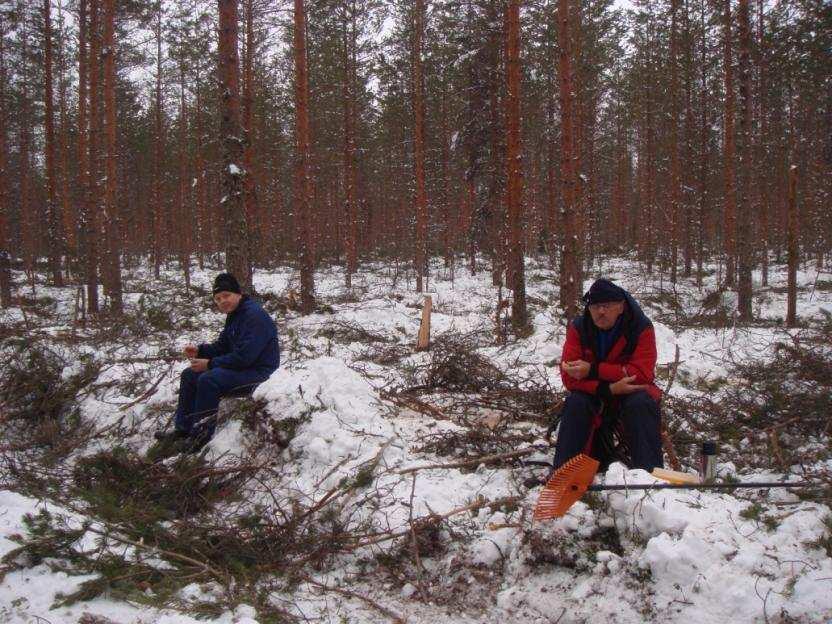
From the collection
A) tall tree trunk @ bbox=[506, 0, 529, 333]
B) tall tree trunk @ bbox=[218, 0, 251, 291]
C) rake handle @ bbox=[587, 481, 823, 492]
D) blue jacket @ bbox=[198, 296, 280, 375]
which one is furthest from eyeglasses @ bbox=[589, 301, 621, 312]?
tall tree trunk @ bbox=[506, 0, 529, 333]

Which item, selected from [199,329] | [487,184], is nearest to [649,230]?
[487,184]

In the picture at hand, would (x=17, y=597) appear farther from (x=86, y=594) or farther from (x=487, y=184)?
(x=487, y=184)

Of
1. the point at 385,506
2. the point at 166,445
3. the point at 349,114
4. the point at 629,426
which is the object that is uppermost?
the point at 349,114

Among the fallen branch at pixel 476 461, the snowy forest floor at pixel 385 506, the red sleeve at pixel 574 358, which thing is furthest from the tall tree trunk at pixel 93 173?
the red sleeve at pixel 574 358

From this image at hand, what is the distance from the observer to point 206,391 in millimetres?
5109

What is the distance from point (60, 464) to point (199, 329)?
6800 millimetres

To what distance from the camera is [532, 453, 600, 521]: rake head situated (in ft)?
11.3

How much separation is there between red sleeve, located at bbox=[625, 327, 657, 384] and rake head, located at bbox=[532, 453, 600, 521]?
30.3 inches

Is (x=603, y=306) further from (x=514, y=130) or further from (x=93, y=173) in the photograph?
(x=93, y=173)

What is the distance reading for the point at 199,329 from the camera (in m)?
11.7

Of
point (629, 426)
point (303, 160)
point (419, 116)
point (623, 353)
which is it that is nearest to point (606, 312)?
point (623, 353)

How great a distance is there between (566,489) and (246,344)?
3.18m

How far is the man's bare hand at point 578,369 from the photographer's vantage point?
13.0ft

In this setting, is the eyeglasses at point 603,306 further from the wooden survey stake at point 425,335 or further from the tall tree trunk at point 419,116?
the tall tree trunk at point 419,116
